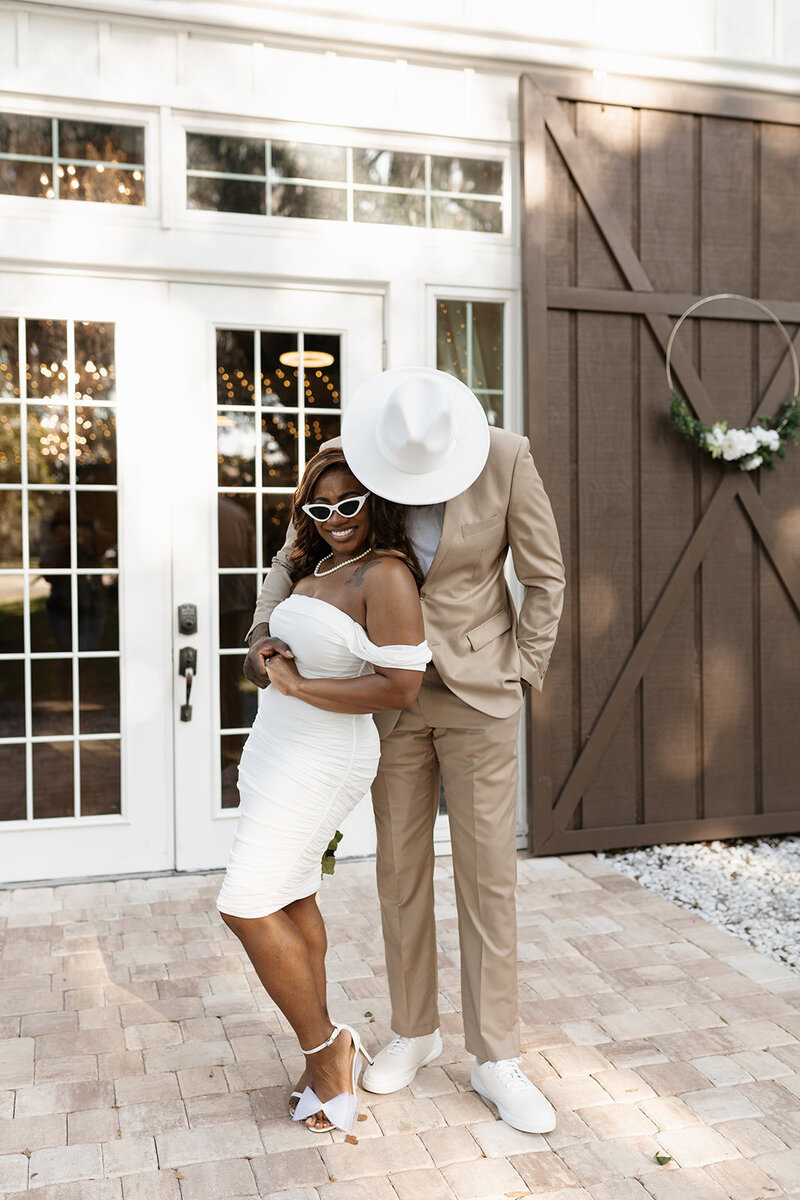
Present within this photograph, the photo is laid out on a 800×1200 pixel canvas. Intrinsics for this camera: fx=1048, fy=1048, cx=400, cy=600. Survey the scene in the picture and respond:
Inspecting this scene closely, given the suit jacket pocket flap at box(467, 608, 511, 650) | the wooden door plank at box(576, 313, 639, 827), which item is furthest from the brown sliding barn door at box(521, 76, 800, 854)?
the suit jacket pocket flap at box(467, 608, 511, 650)

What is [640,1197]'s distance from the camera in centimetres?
213

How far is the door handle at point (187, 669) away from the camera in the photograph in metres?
4.19

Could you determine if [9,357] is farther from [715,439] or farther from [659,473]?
[715,439]

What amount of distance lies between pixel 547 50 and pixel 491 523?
2937mm

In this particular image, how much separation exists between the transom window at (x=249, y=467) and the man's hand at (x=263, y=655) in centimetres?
194

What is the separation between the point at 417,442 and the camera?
226cm

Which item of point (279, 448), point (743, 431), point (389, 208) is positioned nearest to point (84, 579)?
Result: point (279, 448)

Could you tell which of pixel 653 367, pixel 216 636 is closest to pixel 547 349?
pixel 653 367

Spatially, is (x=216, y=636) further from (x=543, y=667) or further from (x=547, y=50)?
(x=547, y=50)

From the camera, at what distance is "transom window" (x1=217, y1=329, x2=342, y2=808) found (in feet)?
14.1

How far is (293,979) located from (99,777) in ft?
7.09

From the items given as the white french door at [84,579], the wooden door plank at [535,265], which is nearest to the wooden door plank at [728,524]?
the wooden door plank at [535,265]

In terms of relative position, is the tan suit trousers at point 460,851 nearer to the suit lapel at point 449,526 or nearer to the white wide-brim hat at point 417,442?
the suit lapel at point 449,526

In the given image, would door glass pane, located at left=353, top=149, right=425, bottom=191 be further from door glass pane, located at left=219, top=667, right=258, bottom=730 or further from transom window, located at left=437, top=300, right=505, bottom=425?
Result: door glass pane, located at left=219, top=667, right=258, bottom=730
